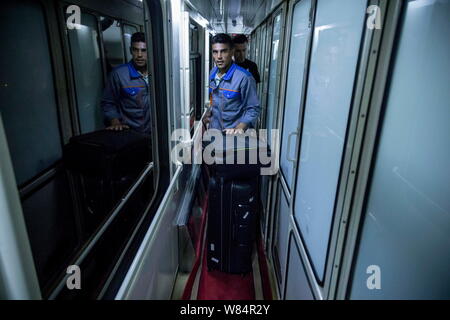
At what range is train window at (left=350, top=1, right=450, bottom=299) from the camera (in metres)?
0.70

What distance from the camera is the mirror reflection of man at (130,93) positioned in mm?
2979

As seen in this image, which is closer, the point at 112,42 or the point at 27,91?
the point at 27,91

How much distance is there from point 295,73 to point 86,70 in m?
2.13

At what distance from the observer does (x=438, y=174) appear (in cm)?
70

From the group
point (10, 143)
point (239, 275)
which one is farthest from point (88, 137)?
point (239, 275)

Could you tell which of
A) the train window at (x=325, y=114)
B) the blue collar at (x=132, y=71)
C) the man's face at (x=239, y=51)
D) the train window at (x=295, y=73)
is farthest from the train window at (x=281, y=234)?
the man's face at (x=239, y=51)

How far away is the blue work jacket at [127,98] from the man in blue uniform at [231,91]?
0.90m

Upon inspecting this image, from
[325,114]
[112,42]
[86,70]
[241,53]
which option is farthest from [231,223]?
[241,53]

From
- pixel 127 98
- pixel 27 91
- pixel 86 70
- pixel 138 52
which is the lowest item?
pixel 127 98

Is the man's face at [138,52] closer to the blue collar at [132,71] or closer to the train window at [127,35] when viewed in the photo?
the blue collar at [132,71]

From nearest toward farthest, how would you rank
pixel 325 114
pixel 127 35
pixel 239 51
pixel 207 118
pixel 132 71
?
pixel 325 114 < pixel 132 71 < pixel 127 35 < pixel 239 51 < pixel 207 118

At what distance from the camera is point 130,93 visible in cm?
308

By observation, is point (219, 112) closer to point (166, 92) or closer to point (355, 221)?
point (166, 92)

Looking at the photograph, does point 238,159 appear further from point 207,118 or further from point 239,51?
point 239,51
